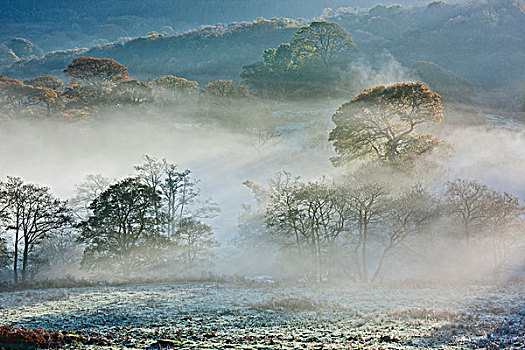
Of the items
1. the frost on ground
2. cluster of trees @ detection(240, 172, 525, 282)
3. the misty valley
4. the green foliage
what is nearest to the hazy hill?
the misty valley

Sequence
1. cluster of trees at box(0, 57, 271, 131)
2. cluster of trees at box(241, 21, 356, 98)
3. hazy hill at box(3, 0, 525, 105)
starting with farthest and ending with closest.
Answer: hazy hill at box(3, 0, 525, 105) < cluster of trees at box(241, 21, 356, 98) < cluster of trees at box(0, 57, 271, 131)

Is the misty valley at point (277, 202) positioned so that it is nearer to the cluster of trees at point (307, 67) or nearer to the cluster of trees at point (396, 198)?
the cluster of trees at point (396, 198)

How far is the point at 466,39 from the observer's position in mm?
110438

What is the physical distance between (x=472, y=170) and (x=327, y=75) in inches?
1596

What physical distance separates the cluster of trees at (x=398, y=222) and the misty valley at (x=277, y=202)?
0.69 ft

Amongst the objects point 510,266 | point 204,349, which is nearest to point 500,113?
point 510,266

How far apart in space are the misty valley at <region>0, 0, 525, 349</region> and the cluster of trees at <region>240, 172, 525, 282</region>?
21 cm

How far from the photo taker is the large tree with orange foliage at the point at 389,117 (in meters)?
27.8

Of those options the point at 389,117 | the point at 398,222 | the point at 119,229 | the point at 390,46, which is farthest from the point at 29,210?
the point at 390,46

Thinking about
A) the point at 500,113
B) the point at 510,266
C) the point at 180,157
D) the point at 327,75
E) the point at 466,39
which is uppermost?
the point at 466,39

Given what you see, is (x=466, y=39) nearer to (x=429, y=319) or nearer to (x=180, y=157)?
(x=180, y=157)

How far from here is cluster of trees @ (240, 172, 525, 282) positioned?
2516cm

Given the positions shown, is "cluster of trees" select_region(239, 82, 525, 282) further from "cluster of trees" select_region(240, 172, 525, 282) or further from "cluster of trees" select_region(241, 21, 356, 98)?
"cluster of trees" select_region(241, 21, 356, 98)

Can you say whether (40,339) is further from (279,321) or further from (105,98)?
(105,98)
